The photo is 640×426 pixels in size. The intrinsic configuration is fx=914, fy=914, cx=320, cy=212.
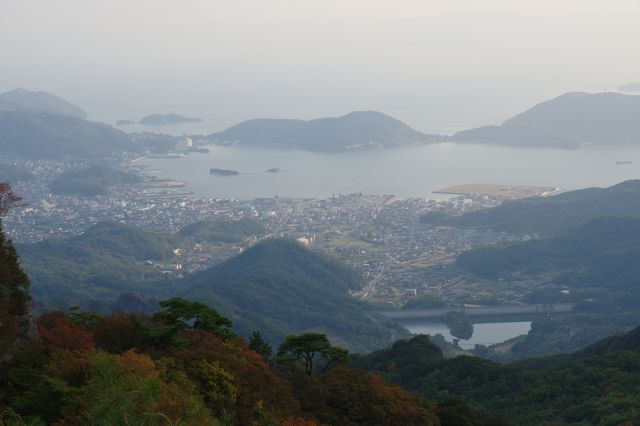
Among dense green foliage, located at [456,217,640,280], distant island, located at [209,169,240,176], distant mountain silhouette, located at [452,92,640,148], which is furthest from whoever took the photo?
distant mountain silhouette, located at [452,92,640,148]

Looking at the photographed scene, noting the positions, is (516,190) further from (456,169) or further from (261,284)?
(261,284)

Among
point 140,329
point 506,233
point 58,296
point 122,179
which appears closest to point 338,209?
point 506,233

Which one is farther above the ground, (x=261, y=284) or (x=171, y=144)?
(x=171, y=144)

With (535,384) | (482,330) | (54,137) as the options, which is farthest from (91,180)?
(535,384)

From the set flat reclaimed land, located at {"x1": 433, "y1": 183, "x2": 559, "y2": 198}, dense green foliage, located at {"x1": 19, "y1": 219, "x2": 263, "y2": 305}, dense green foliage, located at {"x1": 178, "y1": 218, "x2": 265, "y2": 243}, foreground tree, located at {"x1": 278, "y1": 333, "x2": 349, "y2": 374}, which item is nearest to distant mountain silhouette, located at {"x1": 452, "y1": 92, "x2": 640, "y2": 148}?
flat reclaimed land, located at {"x1": 433, "y1": 183, "x2": 559, "y2": 198}

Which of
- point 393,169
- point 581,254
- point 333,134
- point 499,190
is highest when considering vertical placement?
point 333,134

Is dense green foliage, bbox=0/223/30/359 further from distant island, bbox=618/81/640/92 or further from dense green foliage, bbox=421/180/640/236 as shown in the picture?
distant island, bbox=618/81/640/92

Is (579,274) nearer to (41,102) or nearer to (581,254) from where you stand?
(581,254)
